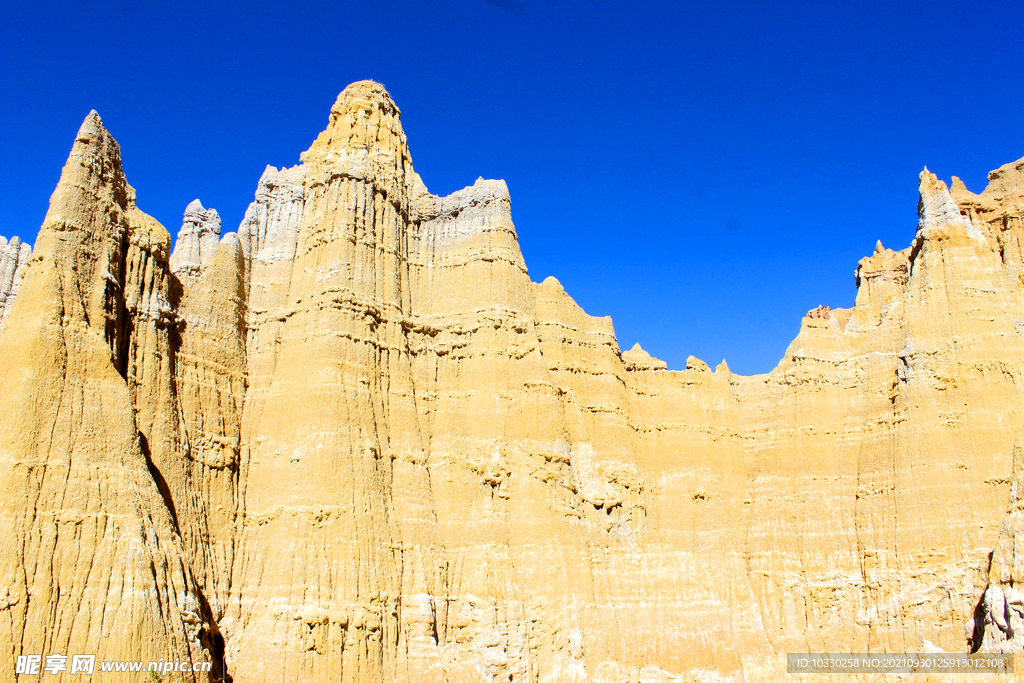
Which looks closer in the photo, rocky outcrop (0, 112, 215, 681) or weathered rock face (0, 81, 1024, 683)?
rocky outcrop (0, 112, 215, 681)

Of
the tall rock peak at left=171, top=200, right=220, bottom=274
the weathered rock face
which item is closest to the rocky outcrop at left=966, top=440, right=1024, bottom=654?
the weathered rock face

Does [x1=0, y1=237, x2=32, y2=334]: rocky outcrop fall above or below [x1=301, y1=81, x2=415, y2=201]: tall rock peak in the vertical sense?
below

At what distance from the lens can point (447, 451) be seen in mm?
32812

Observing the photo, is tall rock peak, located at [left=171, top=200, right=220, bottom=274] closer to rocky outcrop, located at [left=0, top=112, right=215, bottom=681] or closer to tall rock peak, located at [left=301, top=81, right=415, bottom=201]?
rocky outcrop, located at [left=0, top=112, right=215, bottom=681]

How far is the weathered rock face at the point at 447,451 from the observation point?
24688 mm

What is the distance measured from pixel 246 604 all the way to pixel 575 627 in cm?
1211

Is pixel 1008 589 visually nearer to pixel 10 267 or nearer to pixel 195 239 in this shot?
pixel 195 239

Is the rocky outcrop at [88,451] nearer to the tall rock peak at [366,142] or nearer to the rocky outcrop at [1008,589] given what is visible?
the tall rock peak at [366,142]

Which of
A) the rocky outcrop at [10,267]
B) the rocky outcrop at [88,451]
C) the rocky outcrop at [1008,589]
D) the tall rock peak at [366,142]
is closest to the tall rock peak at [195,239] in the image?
the rocky outcrop at [88,451]

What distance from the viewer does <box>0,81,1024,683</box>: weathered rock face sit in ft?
81.0

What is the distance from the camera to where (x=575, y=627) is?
97.9 ft

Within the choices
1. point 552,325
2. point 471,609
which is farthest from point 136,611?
point 552,325

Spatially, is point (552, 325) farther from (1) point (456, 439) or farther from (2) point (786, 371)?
(2) point (786, 371)

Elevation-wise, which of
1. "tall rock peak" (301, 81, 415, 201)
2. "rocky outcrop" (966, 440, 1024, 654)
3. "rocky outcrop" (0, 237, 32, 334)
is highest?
"tall rock peak" (301, 81, 415, 201)
